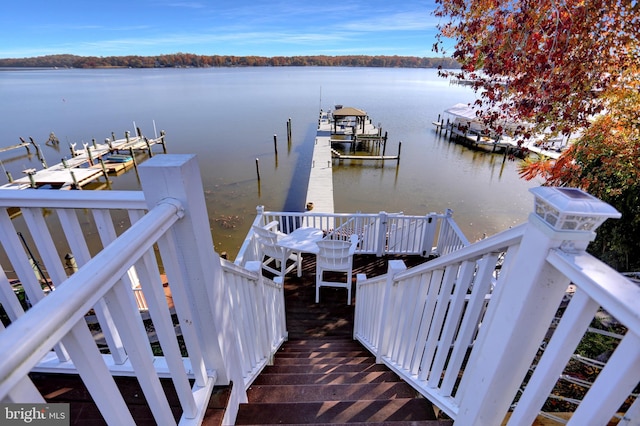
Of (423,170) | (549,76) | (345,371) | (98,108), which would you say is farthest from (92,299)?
(98,108)

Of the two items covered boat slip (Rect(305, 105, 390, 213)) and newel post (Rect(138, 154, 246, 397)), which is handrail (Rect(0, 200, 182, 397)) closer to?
newel post (Rect(138, 154, 246, 397))

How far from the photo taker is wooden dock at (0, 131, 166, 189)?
42.5ft

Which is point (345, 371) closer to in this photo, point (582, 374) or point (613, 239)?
point (582, 374)

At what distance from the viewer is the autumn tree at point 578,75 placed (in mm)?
3379

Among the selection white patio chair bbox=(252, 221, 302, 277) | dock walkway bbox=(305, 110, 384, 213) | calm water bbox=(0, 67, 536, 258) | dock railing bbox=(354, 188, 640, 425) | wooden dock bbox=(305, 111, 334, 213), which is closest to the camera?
dock railing bbox=(354, 188, 640, 425)

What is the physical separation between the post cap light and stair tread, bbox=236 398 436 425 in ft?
5.25

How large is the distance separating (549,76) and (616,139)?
4.41 ft

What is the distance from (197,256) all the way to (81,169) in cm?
1795

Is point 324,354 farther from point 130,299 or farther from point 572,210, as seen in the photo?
point 572,210

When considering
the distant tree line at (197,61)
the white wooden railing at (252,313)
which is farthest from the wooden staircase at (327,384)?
the distant tree line at (197,61)

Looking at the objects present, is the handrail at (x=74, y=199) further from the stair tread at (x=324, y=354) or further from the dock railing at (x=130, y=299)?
the stair tread at (x=324, y=354)

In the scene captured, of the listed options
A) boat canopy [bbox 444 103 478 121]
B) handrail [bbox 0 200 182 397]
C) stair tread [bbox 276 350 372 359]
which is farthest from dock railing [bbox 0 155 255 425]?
boat canopy [bbox 444 103 478 121]

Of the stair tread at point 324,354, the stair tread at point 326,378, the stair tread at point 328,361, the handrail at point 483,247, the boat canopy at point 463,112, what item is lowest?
the boat canopy at point 463,112

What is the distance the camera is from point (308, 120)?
3200 cm
